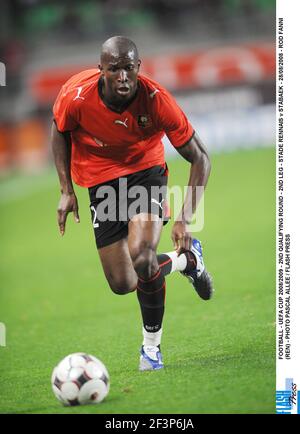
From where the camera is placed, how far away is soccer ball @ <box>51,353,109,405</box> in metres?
4.74

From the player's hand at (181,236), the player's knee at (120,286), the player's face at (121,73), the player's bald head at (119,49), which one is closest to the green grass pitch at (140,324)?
the player's knee at (120,286)

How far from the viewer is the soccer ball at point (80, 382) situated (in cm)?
474

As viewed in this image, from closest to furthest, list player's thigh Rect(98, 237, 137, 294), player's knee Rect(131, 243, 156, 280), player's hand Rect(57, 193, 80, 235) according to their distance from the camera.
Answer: player's knee Rect(131, 243, 156, 280) → player's hand Rect(57, 193, 80, 235) → player's thigh Rect(98, 237, 137, 294)

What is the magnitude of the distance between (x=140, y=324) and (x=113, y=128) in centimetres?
229

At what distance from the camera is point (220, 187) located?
1485 cm

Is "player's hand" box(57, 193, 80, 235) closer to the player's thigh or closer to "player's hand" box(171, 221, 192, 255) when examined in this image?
the player's thigh

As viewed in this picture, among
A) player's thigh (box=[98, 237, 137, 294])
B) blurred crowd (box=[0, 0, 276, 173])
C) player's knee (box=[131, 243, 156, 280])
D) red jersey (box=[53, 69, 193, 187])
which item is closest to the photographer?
player's knee (box=[131, 243, 156, 280])

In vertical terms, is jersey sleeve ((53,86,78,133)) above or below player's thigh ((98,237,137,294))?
above

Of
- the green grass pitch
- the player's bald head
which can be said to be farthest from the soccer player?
the green grass pitch

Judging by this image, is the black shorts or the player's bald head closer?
the player's bald head

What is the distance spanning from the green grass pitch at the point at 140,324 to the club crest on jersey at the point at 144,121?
1609mm

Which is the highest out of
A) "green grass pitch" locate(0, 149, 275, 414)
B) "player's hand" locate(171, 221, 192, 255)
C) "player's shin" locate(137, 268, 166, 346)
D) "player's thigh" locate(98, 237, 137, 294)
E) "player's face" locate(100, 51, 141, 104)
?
"player's face" locate(100, 51, 141, 104)

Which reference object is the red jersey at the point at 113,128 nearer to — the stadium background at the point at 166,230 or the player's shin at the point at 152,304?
the player's shin at the point at 152,304
